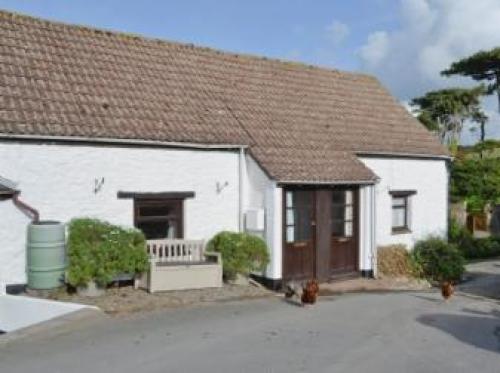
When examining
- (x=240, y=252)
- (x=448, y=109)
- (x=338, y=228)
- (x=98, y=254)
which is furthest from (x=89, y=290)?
(x=448, y=109)

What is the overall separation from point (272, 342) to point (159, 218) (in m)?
5.70

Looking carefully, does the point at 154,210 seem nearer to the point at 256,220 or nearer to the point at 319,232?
the point at 256,220

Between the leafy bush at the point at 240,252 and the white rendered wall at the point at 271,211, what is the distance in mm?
239

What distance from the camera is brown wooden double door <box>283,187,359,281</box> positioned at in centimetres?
1545

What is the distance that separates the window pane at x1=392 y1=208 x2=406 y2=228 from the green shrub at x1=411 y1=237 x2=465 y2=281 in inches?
32.7

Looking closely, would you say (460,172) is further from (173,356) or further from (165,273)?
(173,356)

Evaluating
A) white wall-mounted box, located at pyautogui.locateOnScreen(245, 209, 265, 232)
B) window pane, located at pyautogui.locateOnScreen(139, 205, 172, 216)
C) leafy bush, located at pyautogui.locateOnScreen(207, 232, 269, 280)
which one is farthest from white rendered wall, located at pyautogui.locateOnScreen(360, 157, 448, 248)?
window pane, located at pyautogui.locateOnScreen(139, 205, 172, 216)

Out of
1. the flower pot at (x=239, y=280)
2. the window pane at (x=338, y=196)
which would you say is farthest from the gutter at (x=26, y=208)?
the window pane at (x=338, y=196)

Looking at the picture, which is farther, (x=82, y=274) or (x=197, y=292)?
(x=197, y=292)

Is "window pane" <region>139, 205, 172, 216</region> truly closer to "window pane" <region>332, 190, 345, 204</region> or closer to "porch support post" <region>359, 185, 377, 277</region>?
"window pane" <region>332, 190, 345, 204</region>

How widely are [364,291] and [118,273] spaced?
6.21 metres

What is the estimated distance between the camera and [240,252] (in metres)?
14.2

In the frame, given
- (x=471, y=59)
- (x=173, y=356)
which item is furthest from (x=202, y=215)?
(x=471, y=59)

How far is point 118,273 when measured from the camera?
40.8ft
